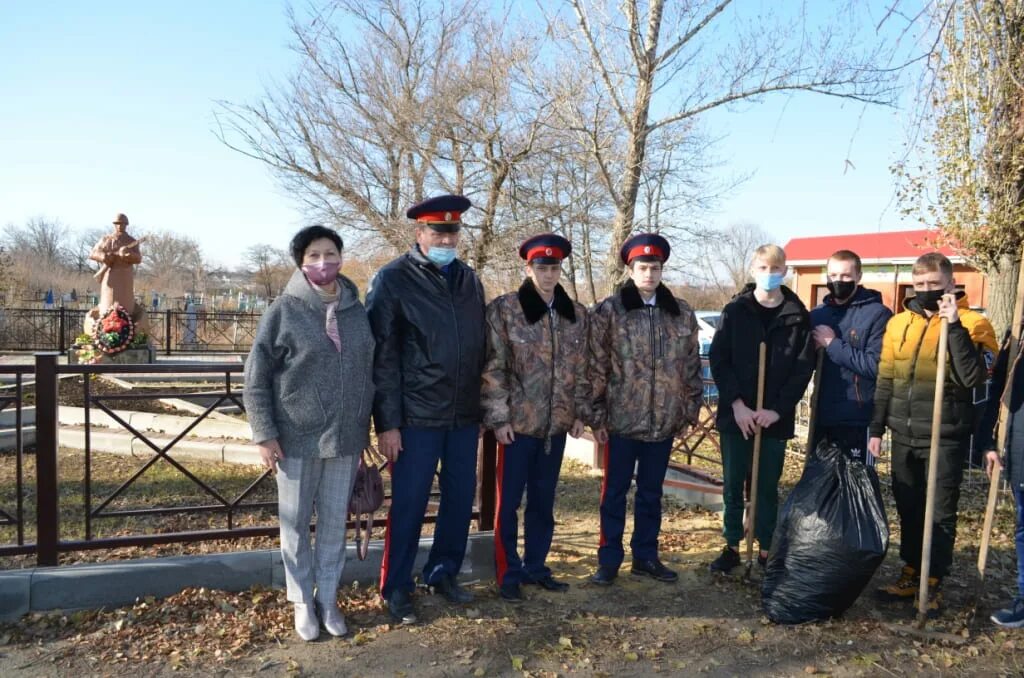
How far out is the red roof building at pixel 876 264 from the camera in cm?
2086

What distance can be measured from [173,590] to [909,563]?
385cm

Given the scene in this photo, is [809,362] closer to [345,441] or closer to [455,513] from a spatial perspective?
[455,513]

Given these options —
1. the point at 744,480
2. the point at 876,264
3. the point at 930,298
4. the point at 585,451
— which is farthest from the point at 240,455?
the point at 876,264

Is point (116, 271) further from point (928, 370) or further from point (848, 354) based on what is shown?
point (928, 370)

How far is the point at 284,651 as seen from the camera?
3201mm

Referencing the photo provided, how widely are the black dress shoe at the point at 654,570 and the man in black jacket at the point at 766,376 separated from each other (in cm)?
41

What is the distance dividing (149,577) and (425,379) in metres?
1.73

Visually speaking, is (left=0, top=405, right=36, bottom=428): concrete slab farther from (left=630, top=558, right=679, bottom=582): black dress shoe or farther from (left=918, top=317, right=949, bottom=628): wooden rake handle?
(left=918, top=317, right=949, bottom=628): wooden rake handle

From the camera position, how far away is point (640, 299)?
3908 millimetres

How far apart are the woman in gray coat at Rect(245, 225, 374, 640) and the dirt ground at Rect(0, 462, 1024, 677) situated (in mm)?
265

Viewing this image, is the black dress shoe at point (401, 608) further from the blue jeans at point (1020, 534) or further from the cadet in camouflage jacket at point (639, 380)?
the blue jeans at point (1020, 534)

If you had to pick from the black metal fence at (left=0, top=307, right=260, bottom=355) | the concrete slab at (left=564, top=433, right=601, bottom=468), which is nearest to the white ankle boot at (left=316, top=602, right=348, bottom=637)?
the concrete slab at (left=564, top=433, right=601, bottom=468)

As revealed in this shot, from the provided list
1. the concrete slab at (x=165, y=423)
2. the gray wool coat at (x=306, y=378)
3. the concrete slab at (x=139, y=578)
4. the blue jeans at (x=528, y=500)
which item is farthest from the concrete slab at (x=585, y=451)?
the gray wool coat at (x=306, y=378)

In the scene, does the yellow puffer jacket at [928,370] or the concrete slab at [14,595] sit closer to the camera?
the concrete slab at [14,595]
